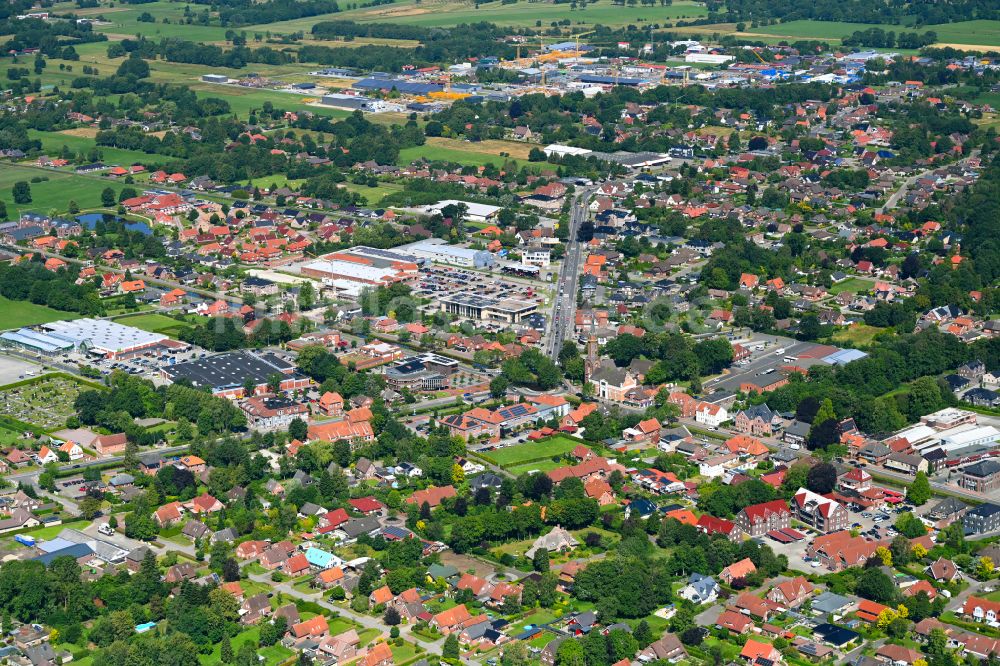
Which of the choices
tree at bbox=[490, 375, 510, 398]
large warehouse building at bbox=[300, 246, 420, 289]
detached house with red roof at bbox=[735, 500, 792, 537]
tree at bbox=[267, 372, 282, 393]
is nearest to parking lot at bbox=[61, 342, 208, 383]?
tree at bbox=[267, 372, 282, 393]

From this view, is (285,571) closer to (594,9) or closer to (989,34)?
(989,34)

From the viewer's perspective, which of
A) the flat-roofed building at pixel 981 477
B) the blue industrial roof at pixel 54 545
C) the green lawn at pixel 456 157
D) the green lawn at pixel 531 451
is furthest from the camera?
the green lawn at pixel 456 157

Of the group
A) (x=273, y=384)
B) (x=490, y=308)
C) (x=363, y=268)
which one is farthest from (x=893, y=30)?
(x=273, y=384)

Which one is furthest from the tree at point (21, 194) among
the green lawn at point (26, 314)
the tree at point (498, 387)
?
the tree at point (498, 387)

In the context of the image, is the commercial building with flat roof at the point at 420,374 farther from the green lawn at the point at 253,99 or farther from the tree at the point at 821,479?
the green lawn at the point at 253,99

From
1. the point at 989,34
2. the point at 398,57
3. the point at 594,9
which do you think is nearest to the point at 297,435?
the point at 398,57

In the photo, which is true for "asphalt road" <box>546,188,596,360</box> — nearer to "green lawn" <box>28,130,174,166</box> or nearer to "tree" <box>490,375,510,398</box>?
"tree" <box>490,375,510,398</box>
